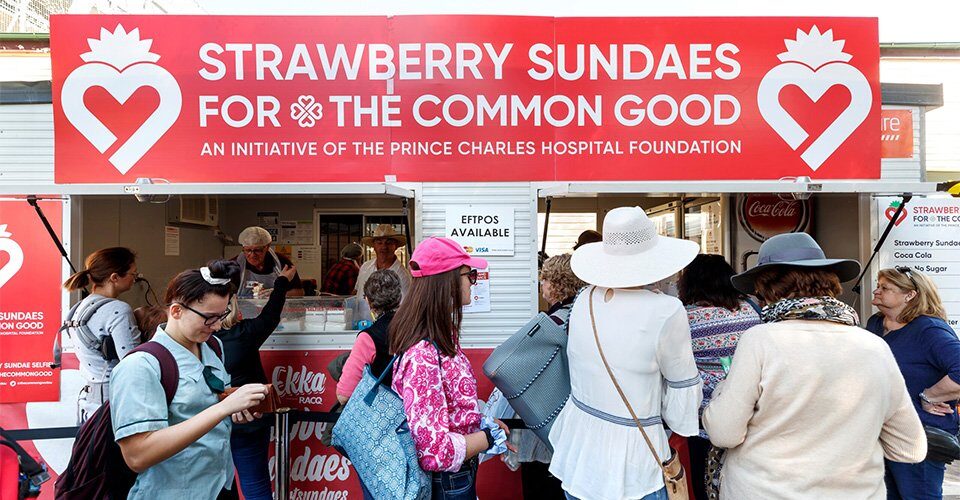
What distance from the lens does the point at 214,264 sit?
2203 mm

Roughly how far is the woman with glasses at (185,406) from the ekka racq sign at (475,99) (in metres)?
1.85

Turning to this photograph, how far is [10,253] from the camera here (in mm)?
3875

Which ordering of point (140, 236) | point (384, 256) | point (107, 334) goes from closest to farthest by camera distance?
1. point (107, 334)
2. point (384, 256)
3. point (140, 236)

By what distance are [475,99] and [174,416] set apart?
2628mm

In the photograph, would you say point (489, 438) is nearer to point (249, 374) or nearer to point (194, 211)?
point (249, 374)

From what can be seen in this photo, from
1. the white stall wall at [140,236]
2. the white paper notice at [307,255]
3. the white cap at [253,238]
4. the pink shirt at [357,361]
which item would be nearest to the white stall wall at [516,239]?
the pink shirt at [357,361]

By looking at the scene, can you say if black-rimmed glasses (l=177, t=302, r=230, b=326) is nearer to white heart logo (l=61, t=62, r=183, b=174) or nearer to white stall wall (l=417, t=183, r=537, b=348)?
white stall wall (l=417, t=183, r=537, b=348)

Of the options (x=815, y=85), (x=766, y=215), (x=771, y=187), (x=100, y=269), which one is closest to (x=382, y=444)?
(x=100, y=269)

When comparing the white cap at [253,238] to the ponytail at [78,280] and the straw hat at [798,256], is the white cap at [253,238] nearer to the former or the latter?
the ponytail at [78,280]

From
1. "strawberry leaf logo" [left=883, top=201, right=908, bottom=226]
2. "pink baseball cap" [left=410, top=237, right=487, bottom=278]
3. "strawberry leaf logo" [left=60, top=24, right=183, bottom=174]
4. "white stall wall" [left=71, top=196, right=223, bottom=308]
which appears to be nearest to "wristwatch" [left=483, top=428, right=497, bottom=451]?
"pink baseball cap" [left=410, top=237, right=487, bottom=278]

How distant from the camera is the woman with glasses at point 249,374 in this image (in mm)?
3283

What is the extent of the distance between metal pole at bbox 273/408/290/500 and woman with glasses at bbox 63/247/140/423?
0.94 meters

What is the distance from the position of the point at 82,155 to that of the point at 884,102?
18.2 feet

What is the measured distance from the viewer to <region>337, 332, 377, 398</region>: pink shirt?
9.70 ft
